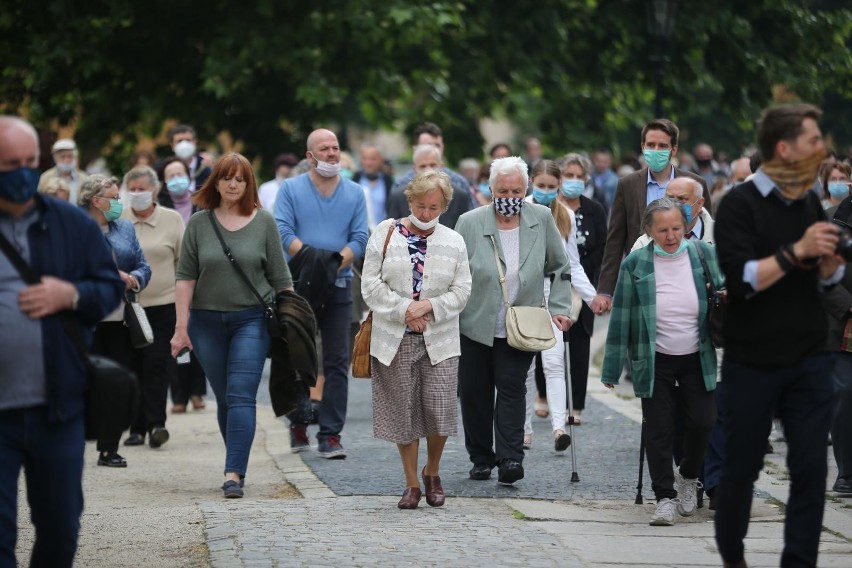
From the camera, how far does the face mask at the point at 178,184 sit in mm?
13250

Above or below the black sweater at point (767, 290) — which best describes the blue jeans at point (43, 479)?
below

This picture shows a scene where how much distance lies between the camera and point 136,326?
11.0 metres

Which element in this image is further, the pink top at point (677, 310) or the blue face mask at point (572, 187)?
the blue face mask at point (572, 187)

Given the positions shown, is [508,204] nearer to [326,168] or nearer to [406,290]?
[406,290]

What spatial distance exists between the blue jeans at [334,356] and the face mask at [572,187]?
203 cm

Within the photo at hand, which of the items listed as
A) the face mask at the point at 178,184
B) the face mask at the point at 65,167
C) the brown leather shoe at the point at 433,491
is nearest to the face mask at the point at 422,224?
the brown leather shoe at the point at 433,491

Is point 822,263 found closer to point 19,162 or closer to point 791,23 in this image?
point 19,162

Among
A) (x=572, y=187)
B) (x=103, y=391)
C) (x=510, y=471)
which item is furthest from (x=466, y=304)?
(x=103, y=391)

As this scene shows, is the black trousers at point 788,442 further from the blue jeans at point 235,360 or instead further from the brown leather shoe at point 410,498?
the blue jeans at point 235,360

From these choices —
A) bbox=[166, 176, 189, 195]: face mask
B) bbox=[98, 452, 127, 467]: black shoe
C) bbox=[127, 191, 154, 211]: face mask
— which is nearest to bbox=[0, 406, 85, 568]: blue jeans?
bbox=[98, 452, 127, 467]: black shoe

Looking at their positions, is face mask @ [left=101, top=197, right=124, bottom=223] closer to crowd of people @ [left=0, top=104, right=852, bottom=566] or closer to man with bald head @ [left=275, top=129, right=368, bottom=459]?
crowd of people @ [left=0, top=104, right=852, bottom=566]

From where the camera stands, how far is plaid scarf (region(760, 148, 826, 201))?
20.7 ft

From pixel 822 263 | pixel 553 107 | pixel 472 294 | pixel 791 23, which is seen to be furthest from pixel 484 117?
pixel 822 263

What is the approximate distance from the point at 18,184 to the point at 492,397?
15.6 feet
